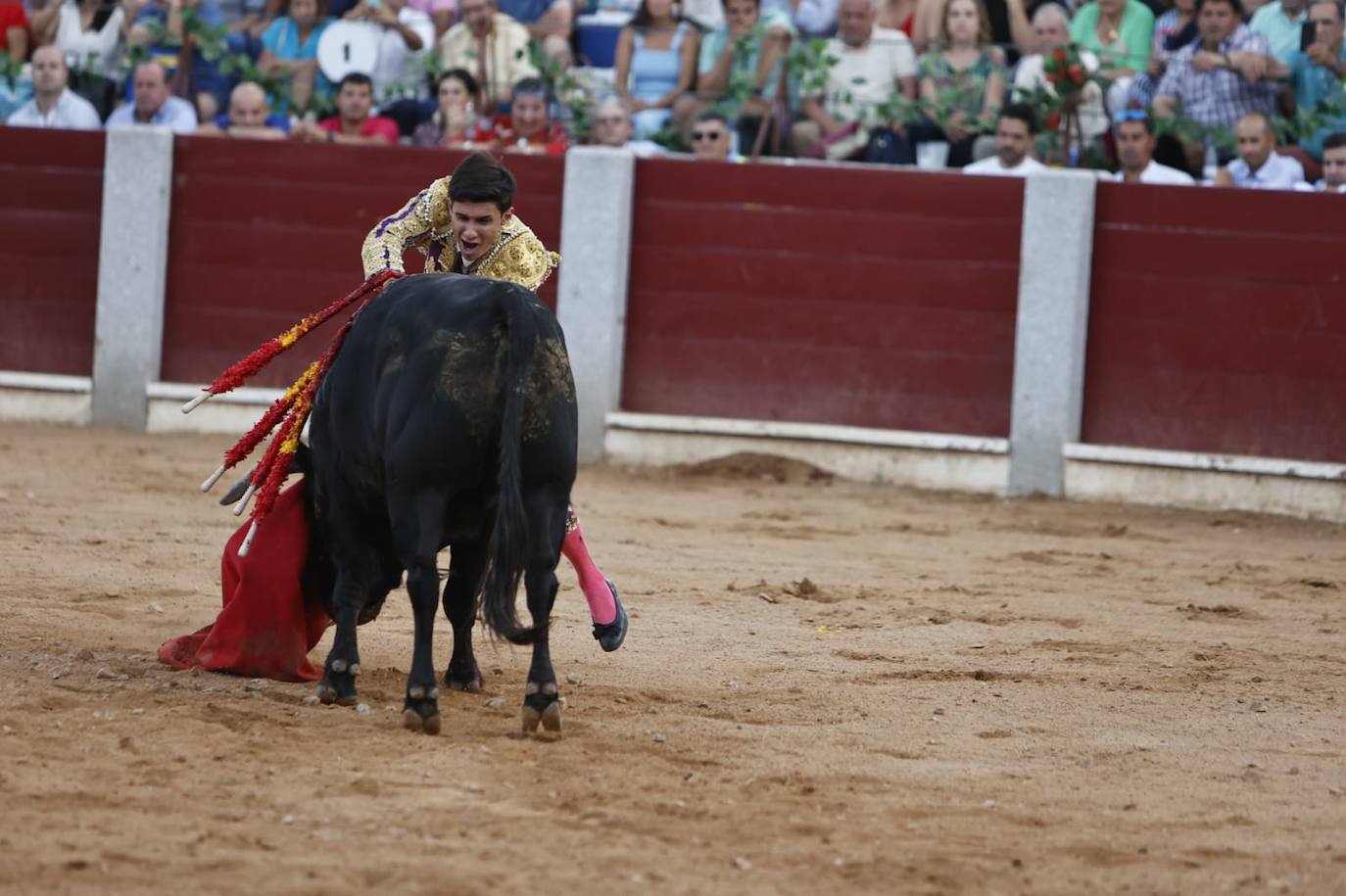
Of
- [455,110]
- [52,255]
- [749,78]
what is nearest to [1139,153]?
→ [749,78]

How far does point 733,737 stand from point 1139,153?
5.02m

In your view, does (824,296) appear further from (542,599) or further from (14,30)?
(542,599)

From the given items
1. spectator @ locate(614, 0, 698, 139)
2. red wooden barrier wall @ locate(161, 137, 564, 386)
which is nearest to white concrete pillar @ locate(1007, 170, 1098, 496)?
spectator @ locate(614, 0, 698, 139)

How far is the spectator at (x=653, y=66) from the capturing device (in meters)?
8.82

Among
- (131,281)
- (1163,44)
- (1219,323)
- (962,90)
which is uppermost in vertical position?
(1163,44)

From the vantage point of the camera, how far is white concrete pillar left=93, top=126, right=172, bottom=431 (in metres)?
8.70

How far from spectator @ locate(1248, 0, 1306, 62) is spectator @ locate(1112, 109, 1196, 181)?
24.6 inches

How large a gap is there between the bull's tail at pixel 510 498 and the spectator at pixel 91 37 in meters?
6.57

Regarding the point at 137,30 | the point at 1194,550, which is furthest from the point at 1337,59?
the point at 137,30

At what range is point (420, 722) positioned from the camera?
3463 mm

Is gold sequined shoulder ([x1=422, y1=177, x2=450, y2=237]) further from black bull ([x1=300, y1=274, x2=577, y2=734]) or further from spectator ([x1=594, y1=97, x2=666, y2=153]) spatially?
spectator ([x1=594, y1=97, x2=666, y2=153])

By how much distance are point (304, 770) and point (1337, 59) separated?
20.2ft

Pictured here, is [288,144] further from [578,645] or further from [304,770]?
[304,770]

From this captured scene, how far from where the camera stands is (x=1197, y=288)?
7832 mm
